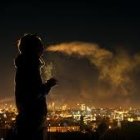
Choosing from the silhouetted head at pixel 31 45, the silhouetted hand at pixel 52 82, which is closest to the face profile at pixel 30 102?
the silhouetted hand at pixel 52 82

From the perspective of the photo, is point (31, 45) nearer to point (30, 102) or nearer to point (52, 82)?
point (52, 82)

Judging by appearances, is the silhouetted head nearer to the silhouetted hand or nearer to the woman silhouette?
the woman silhouette

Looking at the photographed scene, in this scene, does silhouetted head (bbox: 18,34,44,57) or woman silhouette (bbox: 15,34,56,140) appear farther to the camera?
silhouetted head (bbox: 18,34,44,57)

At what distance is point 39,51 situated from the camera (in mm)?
4492

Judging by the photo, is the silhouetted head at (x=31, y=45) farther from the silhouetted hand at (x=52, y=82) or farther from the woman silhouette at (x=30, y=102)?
the silhouetted hand at (x=52, y=82)

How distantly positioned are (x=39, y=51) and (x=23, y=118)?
0.69m

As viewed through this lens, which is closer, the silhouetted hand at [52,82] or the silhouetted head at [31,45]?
the silhouetted hand at [52,82]

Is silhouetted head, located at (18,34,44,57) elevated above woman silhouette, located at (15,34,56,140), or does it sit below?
above

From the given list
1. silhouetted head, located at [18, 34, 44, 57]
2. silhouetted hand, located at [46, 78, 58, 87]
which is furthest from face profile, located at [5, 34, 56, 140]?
silhouetted head, located at [18, 34, 44, 57]

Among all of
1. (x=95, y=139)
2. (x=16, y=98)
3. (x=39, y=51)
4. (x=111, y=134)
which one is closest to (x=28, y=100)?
(x=16, y=98)

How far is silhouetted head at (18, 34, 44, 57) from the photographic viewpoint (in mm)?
4426

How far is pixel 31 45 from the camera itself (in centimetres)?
443

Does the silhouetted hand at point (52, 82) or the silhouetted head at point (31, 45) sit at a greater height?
the silhouetted head at point (31, 45)

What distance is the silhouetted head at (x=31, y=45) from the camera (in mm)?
4426
